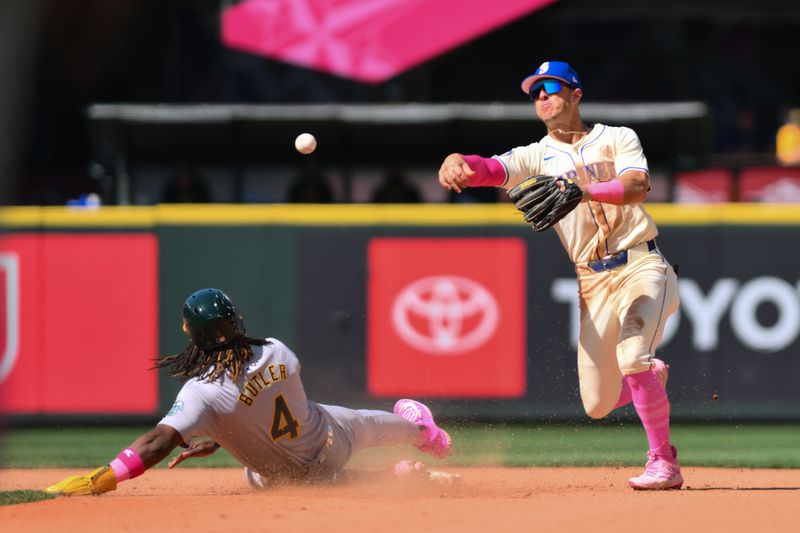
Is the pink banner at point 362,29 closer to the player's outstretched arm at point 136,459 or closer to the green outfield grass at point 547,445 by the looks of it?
the green outfield grass at point 547,445

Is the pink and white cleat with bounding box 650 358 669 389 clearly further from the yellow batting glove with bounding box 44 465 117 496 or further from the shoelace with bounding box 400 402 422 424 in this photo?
the yellow batting glove with bounding box 44 465 117 496

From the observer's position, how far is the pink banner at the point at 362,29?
13.8 metres

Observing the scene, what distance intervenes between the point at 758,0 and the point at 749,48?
554mm

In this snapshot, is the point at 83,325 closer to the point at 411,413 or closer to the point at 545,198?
the point at 411,413

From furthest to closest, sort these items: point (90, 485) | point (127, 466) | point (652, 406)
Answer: point (652, 406) < point (90, 485) < point (127, 466)

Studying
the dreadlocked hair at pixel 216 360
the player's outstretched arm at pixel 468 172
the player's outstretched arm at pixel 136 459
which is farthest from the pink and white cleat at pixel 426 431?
the player's outstretched arm at pixel 136 459

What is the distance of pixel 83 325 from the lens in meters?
10.2

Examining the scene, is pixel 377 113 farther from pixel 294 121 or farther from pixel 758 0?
pixel 758 0

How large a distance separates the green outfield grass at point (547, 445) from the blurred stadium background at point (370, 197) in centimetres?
16

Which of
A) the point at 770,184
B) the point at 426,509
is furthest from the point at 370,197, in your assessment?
the point at 426,509

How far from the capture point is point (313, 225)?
34.0 feet

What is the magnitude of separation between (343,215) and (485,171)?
3898 millimetres

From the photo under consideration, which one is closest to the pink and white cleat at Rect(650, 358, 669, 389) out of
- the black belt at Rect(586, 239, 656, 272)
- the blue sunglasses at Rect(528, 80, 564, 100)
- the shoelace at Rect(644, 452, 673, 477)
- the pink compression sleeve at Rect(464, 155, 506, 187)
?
the shoelace at Rect(644, 452, 673, 477)

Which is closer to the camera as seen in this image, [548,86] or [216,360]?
[216,360]
